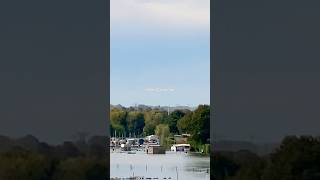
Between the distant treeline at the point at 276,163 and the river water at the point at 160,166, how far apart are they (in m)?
1.01

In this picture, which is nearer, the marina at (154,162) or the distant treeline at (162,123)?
the marina at (154,162)

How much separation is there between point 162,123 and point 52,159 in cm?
281

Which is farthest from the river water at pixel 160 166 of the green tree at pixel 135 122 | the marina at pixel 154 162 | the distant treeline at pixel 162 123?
the green tree at pixel 135 122

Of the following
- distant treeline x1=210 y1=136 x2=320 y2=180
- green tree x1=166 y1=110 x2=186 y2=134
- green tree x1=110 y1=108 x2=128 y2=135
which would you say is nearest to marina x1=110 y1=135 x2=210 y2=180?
green tree x1=110 y1=108 x2=128 y2=135

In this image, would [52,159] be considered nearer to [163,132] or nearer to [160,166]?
[160,166]

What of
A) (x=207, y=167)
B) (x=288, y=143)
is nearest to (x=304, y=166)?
(x=288, y=143)

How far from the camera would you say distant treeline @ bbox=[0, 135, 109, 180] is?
9156 millimetres

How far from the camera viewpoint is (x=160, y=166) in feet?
35.3

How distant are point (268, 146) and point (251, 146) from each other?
0.20m

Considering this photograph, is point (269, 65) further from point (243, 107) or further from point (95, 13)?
point (95, 13)

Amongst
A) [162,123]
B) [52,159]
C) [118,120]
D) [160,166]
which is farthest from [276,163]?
[162,123]

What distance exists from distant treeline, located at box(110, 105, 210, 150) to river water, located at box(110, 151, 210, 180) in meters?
0.38

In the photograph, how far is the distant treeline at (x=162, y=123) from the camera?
35.7 ft

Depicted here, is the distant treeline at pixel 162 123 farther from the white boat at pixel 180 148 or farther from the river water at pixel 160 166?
the river water at pixel 160 166
